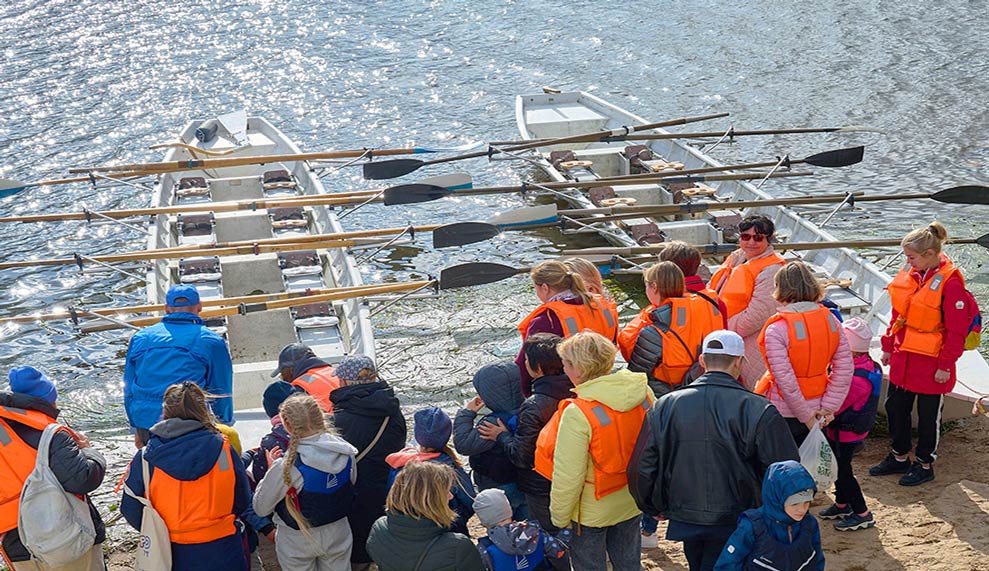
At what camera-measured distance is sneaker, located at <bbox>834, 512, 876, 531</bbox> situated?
6832 mm

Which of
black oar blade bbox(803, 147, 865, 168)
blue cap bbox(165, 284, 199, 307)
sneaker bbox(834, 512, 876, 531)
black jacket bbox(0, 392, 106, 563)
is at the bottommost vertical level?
sneaker bbox(834, 512, 876, 531)

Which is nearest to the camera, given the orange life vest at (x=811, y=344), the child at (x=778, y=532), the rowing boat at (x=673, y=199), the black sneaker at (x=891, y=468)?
the child at (x=778, y=532)

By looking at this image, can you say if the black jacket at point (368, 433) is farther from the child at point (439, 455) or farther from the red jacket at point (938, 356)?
the red jacket at point (938, 356)

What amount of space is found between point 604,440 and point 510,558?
0.76 metres

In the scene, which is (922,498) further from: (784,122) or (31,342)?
(784,122)

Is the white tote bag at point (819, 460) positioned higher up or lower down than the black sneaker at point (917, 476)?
higher up

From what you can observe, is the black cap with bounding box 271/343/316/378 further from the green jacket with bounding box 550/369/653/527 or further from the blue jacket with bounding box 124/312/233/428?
the green jacket with bounding box 550/369/653/527

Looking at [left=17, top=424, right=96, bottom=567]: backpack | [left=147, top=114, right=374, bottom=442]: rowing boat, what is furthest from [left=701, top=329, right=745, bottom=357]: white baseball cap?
[left=147, top=114, right=374, bottom=442]: rowing boat

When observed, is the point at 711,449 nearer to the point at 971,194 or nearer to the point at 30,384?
the point at 30,384

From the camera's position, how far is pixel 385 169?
12500mm

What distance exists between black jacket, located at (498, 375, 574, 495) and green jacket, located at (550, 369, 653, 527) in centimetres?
32

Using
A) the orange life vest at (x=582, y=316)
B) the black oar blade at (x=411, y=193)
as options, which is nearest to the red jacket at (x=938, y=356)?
the orange life vest at (x=582, y=316)

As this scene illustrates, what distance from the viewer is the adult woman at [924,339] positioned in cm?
701

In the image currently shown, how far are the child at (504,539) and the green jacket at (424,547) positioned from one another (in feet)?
0.52
